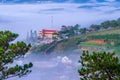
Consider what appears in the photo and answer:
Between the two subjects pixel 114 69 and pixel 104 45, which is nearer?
pixel 114 69

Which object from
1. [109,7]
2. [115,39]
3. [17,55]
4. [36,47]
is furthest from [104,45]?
[109,7]

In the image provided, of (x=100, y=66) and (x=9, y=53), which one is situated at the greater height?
(x=9, y=53)

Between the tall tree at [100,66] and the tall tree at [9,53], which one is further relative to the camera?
the tall tree at [9,53]

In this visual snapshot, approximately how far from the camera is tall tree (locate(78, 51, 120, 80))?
9195 mm

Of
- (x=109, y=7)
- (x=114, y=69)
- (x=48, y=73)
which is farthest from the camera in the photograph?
(x=109, y=7)

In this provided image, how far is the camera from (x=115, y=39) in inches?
1556

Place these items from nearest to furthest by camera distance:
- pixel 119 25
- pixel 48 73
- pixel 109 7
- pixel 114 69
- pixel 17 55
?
pixel 114 69 → pixel 17 55 → pixel 48 73 → pixel 119 25 → pixel 109 7

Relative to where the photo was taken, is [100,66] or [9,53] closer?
[100,66]

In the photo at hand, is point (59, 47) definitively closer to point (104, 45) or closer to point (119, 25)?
point (104, 45)

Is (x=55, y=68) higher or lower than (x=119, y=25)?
lower

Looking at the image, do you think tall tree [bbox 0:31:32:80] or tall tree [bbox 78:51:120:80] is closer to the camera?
tall tree [bbox 78:51:120:80]

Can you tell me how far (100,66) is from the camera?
9.30 m

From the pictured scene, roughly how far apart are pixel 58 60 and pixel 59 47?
9.31ft

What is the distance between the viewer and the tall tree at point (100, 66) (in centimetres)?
920
